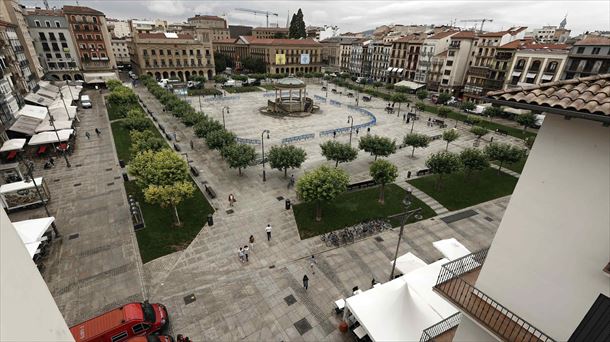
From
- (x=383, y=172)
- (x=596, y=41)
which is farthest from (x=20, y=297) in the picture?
(x=596, y=41)

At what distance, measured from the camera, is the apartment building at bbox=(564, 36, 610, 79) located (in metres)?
48.9

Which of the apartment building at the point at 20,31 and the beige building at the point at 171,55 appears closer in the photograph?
the apartment building at the point at 20,31

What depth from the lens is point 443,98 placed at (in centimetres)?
7319

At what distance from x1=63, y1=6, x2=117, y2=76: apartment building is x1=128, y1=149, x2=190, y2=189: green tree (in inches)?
2991

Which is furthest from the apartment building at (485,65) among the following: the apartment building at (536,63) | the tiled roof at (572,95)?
the tiled roof at (572,95)

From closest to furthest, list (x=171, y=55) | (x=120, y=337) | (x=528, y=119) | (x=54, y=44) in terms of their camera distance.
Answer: (x=120, y=337), (x=528, y=119), (x=54, y=44), (x=171, y=55)

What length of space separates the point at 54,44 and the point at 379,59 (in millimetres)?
98959

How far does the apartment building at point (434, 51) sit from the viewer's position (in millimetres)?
81688

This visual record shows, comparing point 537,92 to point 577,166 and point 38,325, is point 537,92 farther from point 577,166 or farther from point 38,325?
point 38,325

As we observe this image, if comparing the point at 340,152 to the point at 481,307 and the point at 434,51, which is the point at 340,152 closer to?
the point at 481,307

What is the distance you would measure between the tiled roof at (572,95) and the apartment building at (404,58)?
91.9 meters

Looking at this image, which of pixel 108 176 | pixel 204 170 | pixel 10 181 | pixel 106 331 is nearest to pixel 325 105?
pixel 204 170

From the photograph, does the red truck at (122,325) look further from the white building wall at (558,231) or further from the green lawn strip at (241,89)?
the green lawn strip at (241,89)

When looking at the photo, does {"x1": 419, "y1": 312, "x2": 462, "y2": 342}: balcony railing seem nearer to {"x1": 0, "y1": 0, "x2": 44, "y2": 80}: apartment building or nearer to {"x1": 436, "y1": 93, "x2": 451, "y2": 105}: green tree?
{"x1": 436, "y1": 93, "x2": 451, "y2": 105}: green tree
